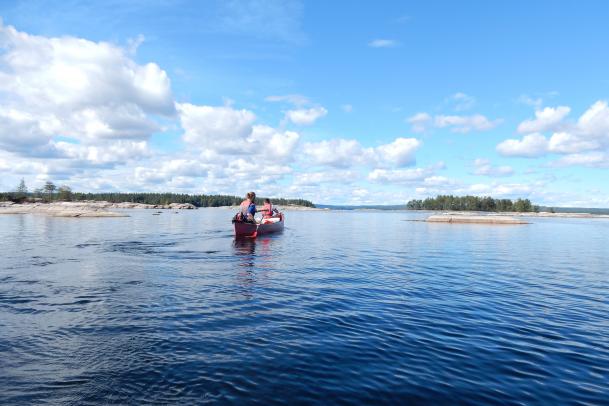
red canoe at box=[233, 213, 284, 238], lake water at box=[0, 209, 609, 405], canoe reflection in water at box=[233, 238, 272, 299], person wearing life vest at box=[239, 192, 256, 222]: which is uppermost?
person wearing life vest at box=[239, 192, 256, 222]

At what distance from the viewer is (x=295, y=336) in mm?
10750

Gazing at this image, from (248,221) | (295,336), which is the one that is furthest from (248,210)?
(295,336)

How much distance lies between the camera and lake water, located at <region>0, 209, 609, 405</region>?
761cm

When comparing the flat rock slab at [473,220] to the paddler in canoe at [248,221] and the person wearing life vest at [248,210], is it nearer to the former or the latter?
the paddler in canoe at [248,221]

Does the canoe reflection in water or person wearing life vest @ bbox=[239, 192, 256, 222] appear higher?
person wearing life vest @ bbox=[239, 192, 256, 222]

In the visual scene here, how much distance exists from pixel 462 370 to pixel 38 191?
222 metres

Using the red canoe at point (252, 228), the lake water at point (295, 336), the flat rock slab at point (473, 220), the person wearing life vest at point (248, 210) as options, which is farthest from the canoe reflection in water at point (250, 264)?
the flat rock slab at point (473, 220)

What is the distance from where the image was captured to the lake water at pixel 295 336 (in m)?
7.61

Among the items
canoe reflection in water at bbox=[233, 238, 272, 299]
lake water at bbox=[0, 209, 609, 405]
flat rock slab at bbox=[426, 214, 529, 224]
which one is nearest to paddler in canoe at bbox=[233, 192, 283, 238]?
canoe reflection in water at bbox=[233, 238, 272, 299]

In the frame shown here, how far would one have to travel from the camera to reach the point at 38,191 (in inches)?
7333

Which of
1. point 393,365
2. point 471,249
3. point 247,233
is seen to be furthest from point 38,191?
point 393,365

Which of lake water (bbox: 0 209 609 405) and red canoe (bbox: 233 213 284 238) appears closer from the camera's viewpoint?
lake water (bbox: 0 209 609 405)

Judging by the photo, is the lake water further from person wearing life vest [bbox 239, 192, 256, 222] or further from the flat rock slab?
the flat rock slab

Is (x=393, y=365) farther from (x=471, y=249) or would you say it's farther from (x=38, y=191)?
(x=38, y=191)
